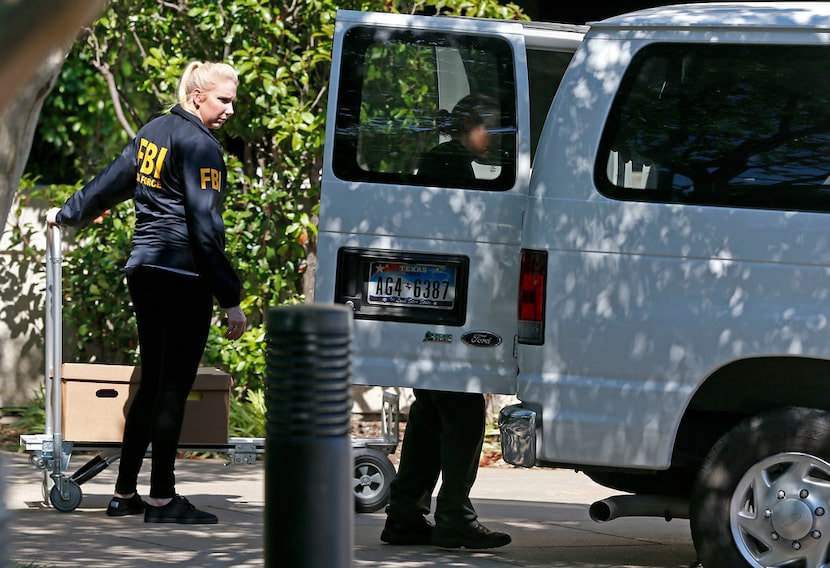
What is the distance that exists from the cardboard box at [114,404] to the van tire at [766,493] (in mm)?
2637

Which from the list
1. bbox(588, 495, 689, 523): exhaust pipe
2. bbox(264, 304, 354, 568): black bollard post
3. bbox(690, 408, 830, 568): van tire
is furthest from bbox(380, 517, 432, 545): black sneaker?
bbox(264, 304, 354, 568): black bollard post

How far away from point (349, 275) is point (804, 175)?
1.86 m

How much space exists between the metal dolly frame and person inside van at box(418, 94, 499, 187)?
1.64 metres

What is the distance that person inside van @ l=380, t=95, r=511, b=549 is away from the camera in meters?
6.01

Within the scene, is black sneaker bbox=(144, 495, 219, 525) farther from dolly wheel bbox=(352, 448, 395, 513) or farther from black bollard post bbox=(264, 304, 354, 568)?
black bollard post bbox=(264, 304, 354, 568)

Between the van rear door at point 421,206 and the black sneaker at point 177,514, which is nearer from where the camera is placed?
the van rear door at point 421,206

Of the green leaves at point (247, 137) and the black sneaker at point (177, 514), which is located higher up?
the green leaves at point (247, 137)

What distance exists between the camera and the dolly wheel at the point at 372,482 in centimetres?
704

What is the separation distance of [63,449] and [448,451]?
6.25 feet

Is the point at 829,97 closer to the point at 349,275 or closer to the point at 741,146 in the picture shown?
the point at 741,146

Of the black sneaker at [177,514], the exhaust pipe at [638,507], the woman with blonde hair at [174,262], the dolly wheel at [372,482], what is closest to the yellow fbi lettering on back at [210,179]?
the woman with blonde hair at [174,262]

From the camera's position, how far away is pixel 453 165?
5988mm

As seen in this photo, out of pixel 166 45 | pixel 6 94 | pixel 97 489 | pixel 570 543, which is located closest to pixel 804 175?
pixel 570 543

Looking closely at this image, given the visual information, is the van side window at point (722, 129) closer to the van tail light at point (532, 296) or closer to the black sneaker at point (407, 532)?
the van tail light at point (532, 296)
